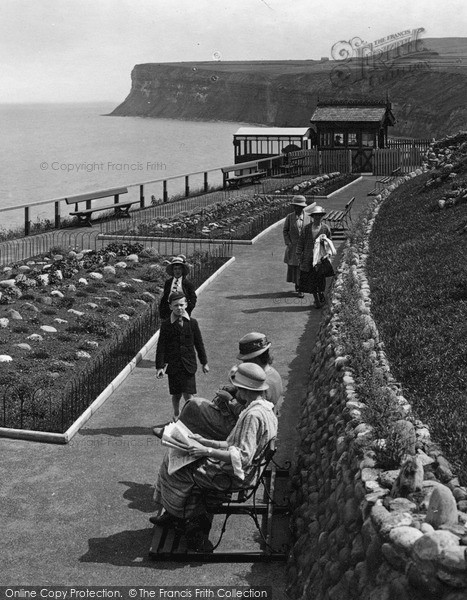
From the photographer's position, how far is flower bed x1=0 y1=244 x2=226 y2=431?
464 inches

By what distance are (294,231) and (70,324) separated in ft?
16.5

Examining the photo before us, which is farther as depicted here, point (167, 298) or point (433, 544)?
point (167, 298)

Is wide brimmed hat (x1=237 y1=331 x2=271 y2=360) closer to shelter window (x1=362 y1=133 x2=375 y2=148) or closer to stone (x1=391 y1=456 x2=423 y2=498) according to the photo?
stone (x1=391 y1=456 x2=423 y2=498)

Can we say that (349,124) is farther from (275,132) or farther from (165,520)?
(165,520)

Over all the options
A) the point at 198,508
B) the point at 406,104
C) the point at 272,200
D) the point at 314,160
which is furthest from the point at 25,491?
the point at 406,104

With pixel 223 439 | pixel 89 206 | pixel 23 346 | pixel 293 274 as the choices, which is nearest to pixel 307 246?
pixel 293 274

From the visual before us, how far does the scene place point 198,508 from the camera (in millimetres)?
8320

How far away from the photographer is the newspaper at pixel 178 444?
8.08m

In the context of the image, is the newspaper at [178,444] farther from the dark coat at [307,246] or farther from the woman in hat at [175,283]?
the dark coat at [307,246]

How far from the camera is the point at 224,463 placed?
8141mm

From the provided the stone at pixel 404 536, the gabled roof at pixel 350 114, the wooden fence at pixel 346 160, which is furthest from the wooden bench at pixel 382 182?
the stone at pixel 404 536

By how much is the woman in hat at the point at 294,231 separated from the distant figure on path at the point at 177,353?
703cm

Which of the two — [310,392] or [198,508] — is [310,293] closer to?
[310,392]

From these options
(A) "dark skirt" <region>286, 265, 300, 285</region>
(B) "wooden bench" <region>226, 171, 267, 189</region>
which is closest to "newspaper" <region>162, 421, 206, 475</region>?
(A) "dark skirt" <region>286, 265, 300, 285</region>
